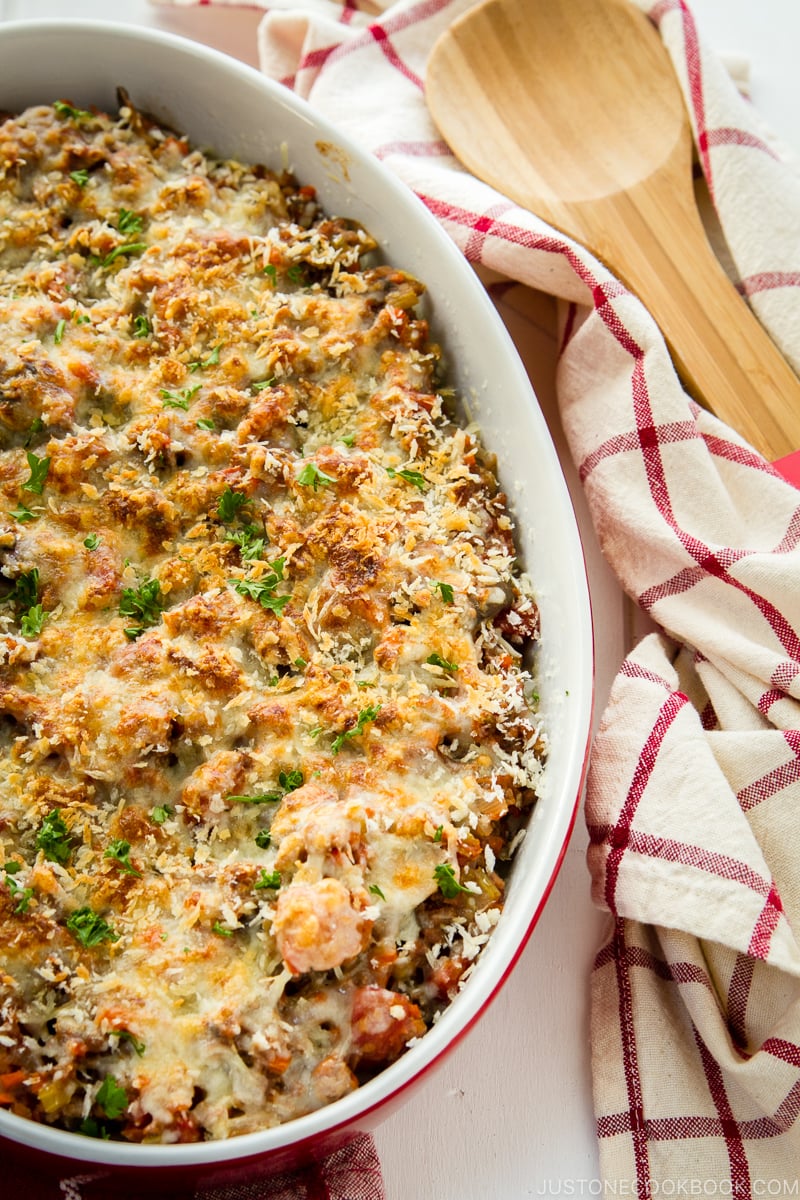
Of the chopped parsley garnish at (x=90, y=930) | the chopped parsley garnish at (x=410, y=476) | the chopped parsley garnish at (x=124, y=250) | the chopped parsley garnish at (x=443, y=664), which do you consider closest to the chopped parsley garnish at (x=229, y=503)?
the chopped parsley garnish at (x=410, y=476)

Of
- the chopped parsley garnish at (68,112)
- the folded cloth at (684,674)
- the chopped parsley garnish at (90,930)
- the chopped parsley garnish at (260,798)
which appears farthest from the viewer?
the chopped parsley garnish at (68,112)

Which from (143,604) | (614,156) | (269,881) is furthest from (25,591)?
(614,156)

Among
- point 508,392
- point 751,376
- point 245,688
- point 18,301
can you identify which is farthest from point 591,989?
point 18,301

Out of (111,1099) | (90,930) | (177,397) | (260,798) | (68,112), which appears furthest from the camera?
(68,112)

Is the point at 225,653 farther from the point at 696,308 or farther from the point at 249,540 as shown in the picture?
the point at 696,308

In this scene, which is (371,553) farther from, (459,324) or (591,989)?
(591,989)

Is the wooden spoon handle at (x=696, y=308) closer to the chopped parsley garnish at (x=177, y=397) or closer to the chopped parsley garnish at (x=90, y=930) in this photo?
the chopped parsley garnish at (x=177, y=397)
